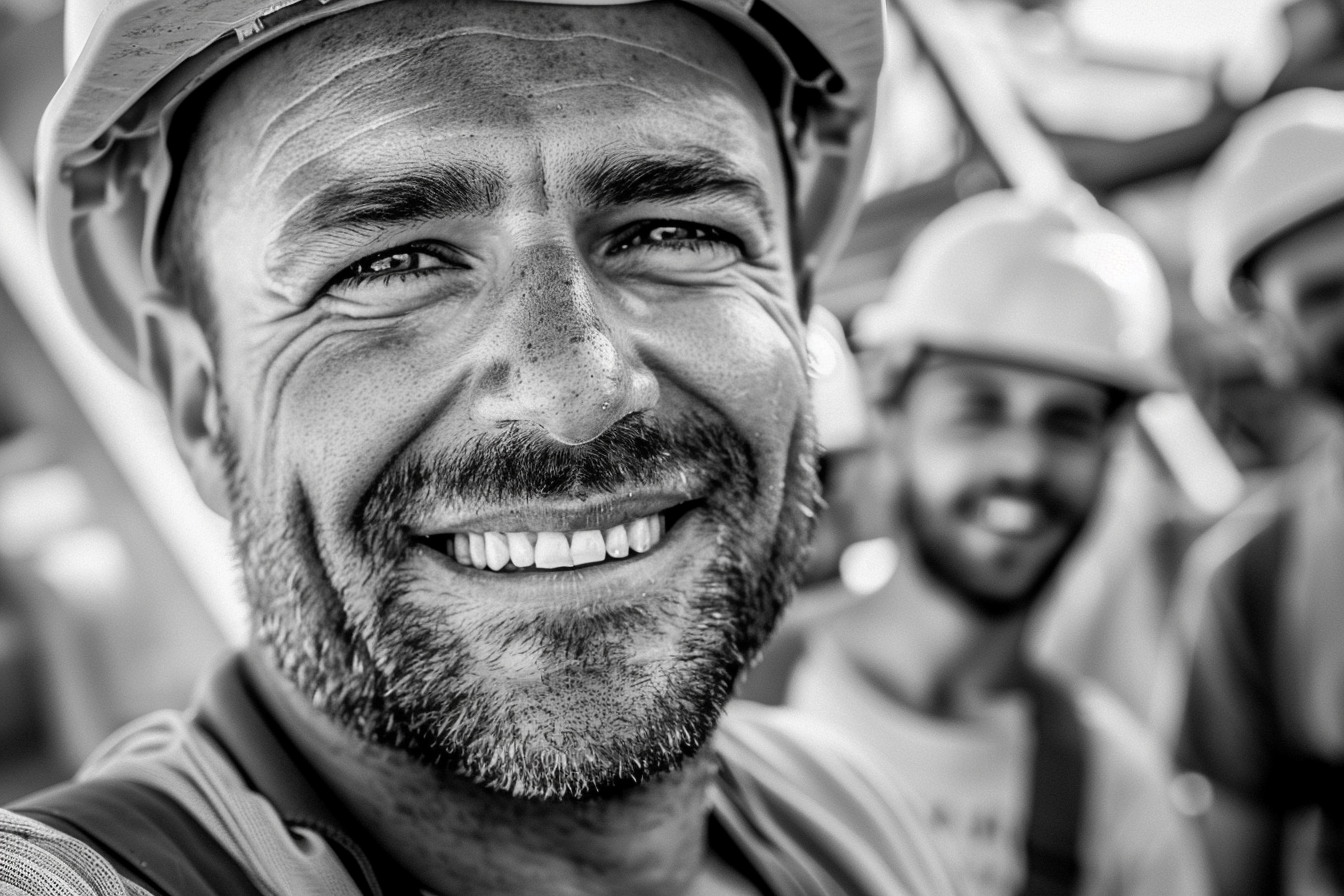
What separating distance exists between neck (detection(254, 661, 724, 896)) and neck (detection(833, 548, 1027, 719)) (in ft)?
6.11

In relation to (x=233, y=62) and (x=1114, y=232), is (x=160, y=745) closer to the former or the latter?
(x=233, y=62)

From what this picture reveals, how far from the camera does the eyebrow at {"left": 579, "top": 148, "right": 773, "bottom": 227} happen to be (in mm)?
1346

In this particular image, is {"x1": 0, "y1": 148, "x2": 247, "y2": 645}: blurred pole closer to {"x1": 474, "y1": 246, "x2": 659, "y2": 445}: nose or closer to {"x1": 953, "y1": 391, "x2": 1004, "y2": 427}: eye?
{"x1": 953, "y1": 391, "x2": 1004, "y2": 427}: eye

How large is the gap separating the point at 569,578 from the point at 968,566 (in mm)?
2162

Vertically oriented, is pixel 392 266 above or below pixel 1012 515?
above

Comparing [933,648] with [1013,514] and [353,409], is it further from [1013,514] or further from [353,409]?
[353,409]

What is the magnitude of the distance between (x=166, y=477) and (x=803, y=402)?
264 cm

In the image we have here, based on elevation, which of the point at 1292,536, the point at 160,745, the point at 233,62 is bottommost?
the point at 1292,536

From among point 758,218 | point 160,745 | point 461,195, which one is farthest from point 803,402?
point 160,745

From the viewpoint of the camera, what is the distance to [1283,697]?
3.41 meters

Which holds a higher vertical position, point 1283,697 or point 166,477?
point 166,477

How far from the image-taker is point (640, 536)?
1386 millimetres

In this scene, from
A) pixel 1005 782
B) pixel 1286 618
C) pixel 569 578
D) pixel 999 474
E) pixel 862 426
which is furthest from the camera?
pixel 862 426

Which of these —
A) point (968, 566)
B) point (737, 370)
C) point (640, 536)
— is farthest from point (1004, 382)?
point (640, 536)
